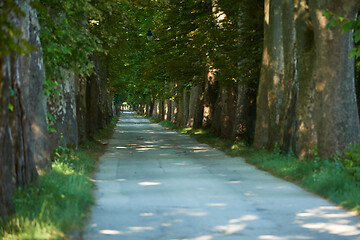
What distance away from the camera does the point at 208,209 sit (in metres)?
8.77

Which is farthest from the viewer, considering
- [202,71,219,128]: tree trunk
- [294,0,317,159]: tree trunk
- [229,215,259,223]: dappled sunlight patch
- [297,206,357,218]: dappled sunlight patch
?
[202,71,219,128]: tree trunk

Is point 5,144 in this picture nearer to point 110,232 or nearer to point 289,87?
point 110,232

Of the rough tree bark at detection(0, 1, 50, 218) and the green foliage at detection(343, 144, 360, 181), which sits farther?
the green foliage at detection(343, 144, 360, 181)

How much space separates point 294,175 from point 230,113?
14.0 metres

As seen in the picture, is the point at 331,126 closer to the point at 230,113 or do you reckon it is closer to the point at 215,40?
the point at 215,40

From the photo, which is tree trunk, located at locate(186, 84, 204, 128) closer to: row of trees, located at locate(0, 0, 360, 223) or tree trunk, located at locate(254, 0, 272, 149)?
row of trees, located at locate(0, 0, 360, 223)

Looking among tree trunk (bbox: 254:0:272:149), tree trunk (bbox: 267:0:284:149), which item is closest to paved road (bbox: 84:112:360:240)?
tree trunk (bbox: 267:0:284:149)

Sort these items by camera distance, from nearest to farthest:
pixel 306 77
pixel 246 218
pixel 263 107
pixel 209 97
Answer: pixel 246 218, pixel 306 77, pixel 263 107, pixel 209 97

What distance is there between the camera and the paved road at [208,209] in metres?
7.17

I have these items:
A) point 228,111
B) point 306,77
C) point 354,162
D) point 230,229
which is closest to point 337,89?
point 354,162

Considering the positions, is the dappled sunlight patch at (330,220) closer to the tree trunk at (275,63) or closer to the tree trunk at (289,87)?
the tree trunk at (289,87)

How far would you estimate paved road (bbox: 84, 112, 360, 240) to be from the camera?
7.17 metres

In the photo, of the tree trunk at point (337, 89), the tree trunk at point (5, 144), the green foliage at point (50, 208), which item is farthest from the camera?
the tree trunk at point (337, 89)

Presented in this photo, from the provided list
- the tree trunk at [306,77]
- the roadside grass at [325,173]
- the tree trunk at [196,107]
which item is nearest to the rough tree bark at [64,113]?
the roadside grass at [325,173]
